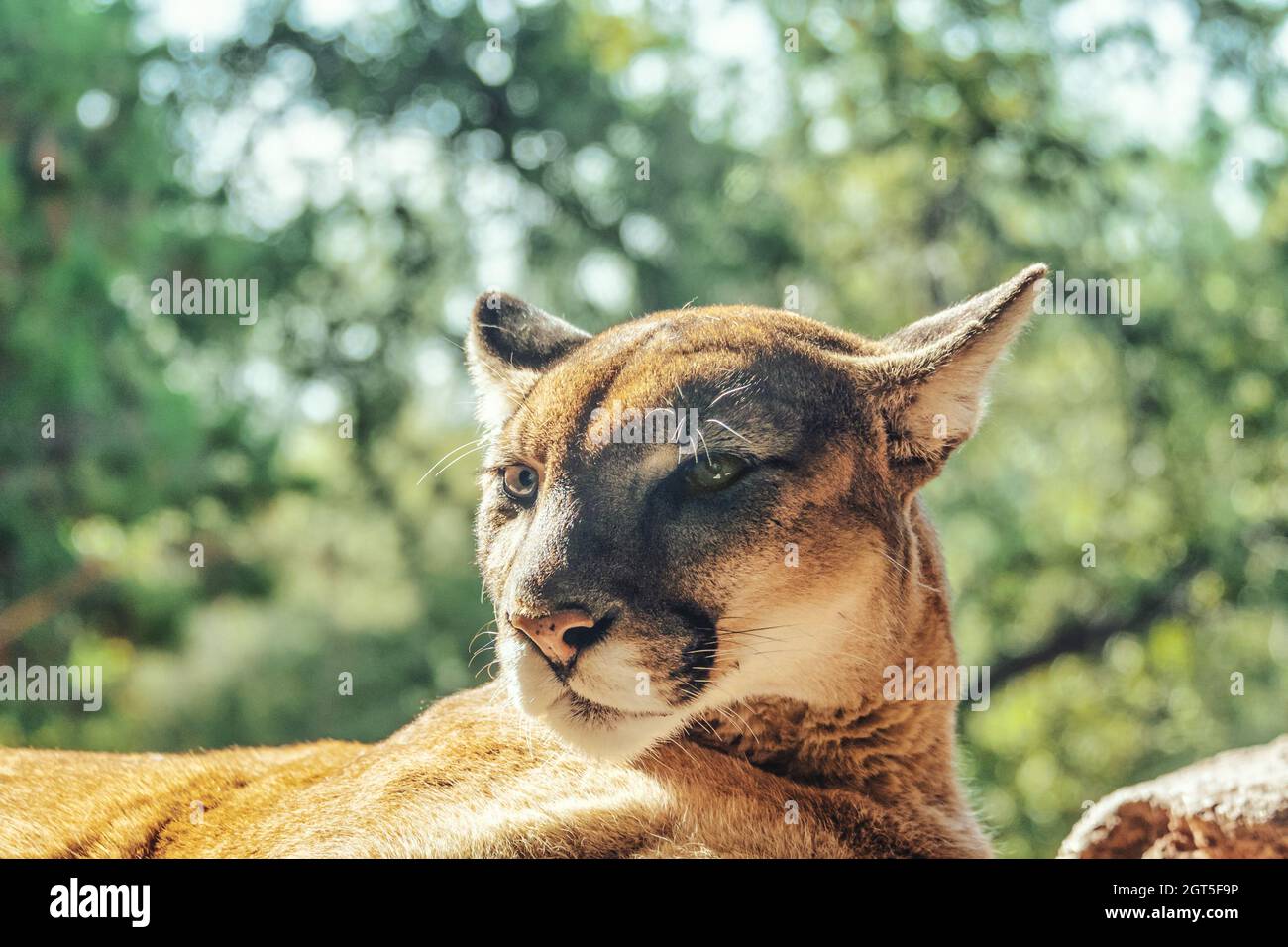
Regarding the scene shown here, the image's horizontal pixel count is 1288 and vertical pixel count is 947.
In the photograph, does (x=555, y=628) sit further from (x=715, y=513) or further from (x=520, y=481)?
(x=520, y=481)

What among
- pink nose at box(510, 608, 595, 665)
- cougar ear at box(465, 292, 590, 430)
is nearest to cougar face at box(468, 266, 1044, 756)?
pink nose at box(510, 608, 595, 665)

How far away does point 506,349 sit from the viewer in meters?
5.90

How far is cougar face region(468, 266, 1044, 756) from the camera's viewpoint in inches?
171

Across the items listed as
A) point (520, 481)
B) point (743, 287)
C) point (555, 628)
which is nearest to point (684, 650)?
A: point (555, 628)

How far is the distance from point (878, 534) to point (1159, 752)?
21.0 meters

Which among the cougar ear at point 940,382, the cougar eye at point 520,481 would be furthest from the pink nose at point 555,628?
the cougar ear at point 940,382

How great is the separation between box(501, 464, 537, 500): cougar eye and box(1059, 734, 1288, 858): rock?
3117 mm

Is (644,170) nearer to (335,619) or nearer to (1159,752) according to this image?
(335,619)

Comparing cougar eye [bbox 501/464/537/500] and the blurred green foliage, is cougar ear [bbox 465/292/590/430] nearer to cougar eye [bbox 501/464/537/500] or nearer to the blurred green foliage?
cougar eye [bbox 501/464/537/500]

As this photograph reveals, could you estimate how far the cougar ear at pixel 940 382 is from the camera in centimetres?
477

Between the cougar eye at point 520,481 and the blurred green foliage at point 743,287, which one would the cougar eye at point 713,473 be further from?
the blurred green foliage at point 743,287

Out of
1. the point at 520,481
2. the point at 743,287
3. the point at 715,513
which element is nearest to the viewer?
the point at 715,513

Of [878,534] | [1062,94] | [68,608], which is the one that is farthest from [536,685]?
[1062,94]

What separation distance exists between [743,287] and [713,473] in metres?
17.1
